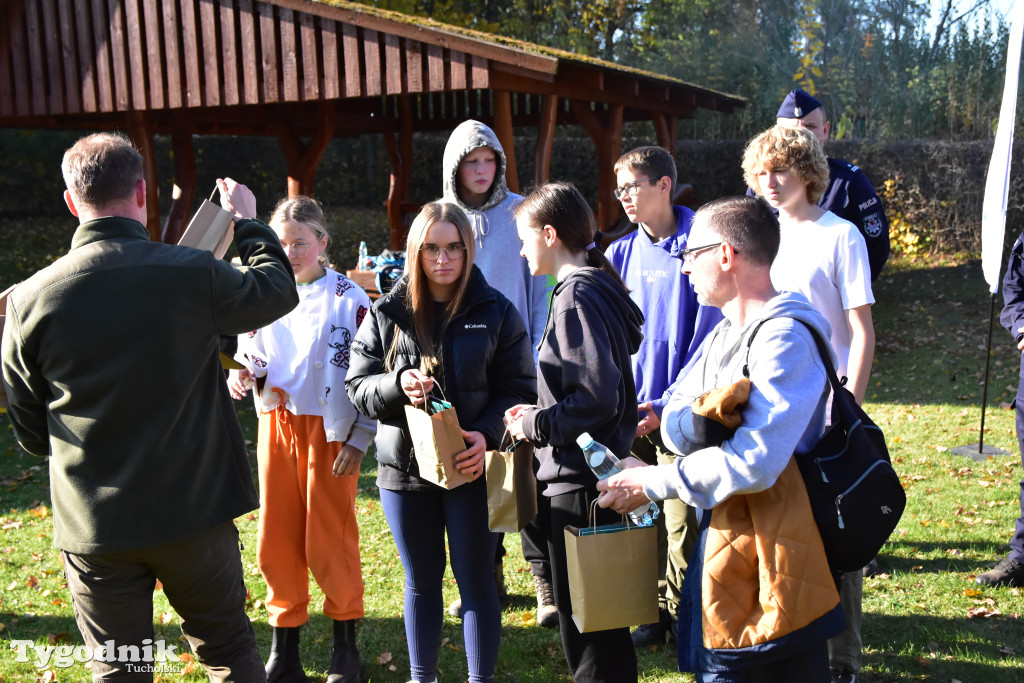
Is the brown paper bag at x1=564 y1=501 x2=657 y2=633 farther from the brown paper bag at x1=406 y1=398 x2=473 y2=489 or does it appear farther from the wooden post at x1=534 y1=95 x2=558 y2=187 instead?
the wooden post at x1=534 y1=95 x2=558 y2=187

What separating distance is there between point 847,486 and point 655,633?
215 centimetres

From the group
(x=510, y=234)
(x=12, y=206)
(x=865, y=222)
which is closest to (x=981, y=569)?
(x=865, y=222)

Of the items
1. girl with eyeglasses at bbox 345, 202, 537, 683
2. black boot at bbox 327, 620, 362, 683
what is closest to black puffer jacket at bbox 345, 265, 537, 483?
girl with eyeglasses at bbox 345, 202, 537, 683

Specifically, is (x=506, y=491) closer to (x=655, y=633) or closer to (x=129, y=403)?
(x=129, y=403)

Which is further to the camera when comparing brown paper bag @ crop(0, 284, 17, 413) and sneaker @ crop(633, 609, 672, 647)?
sneaker @ crop(633, 609, 672, 647)

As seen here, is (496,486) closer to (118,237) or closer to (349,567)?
(349,567)

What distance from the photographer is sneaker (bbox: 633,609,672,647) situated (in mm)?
4016

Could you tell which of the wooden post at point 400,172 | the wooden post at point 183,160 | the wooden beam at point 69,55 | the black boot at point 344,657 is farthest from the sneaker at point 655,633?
the wooden beam at point 69,55

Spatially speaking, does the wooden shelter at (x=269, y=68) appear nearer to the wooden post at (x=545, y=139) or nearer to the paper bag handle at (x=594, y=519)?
the wooden post at (x=545, y=139)

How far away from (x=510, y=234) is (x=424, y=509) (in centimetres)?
159

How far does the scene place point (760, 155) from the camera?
358 centimetres

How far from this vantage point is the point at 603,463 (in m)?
2.67

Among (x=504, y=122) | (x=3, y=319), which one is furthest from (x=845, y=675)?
(x=504, y=122)

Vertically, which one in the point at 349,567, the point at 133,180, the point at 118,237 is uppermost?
the point at 133,180
